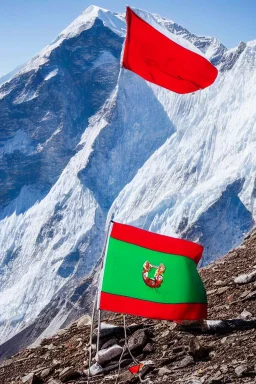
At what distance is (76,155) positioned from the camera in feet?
655

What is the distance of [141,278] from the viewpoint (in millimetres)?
10641

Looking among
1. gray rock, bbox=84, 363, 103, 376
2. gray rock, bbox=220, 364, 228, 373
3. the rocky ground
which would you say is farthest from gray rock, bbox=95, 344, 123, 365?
gray rock, bbox=220, 364, 228, 373

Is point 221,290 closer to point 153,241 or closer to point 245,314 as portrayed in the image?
point 245,314

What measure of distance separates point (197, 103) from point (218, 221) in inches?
1831

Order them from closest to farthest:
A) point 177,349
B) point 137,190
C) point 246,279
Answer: point 177,349 → point 246,279 → point 137,190

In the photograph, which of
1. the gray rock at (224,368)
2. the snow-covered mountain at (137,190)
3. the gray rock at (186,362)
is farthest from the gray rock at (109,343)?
the snow-covered mountain at (137,190)

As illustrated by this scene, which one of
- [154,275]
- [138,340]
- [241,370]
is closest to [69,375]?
[138,340]

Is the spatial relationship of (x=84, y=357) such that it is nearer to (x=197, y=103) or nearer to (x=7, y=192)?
(x=197, y=103)

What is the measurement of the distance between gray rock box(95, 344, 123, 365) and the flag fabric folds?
2.78 feet

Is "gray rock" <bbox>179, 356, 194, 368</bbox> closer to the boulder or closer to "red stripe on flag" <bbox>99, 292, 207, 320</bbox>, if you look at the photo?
"red stripe on flag" <bbox>99, 292, 207, 320</bbox>

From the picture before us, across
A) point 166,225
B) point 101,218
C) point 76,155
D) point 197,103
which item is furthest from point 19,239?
point 197,103

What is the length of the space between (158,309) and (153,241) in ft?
4.48

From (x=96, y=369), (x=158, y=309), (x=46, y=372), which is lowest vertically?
(x=46, y=372)

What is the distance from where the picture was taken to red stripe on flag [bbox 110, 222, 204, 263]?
10.7 metres
